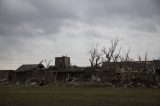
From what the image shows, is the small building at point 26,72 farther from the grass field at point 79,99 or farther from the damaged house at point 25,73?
the grass field at point 79,99

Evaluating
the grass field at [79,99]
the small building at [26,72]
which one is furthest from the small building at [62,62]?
the grass field at [79,99]

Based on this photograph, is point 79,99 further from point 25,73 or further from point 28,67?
point 28,67

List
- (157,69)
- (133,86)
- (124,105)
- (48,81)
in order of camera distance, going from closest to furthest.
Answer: (124,105) < (133,86) < (48,81) < (157,69)

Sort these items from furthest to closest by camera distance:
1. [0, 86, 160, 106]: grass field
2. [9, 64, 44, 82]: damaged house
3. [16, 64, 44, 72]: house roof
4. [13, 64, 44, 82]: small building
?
[16, 64, 44, 72]: house roof < [13, 64, 44, 82]: small building < [9, 64, 44, 82]: damaged house < [0, 86, 160, 106]: grass field

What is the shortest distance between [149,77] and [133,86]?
773cm

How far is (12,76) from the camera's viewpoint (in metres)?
69.0

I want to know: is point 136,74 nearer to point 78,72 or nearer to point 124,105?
point 78,72

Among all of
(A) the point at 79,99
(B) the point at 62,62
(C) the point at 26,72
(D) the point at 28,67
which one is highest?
(B) the point at 62,62

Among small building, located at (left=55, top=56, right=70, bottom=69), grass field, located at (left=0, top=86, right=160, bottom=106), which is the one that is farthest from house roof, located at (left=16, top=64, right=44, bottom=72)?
grass field, located at (left=0, top=86, right=160, bottom=106)

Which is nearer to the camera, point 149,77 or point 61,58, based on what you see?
point 149,77

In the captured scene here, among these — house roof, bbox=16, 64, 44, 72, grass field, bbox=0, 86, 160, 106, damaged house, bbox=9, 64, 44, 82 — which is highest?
house roof, bbox=16, 64, 44, 72

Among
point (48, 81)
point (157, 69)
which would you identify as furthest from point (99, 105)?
point (157, 69)

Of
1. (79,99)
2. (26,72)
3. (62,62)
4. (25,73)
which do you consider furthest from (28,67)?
(79,99)

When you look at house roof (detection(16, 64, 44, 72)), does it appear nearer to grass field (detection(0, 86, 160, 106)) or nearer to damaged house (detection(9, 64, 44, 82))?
damaged house (detection(9, 64, 44, 82))
